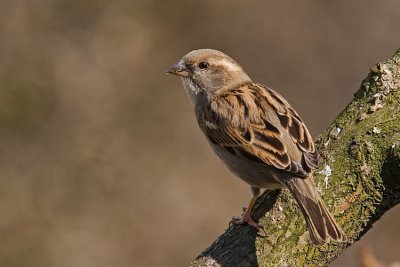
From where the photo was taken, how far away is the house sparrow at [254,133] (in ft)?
16.0

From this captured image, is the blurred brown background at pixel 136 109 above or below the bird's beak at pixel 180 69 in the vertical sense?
above

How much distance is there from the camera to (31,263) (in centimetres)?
1030

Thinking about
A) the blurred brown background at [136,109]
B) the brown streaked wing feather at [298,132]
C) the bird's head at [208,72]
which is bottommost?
the brown streaked wing feather at [298,132]

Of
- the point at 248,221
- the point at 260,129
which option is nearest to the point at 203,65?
the point at 260,129

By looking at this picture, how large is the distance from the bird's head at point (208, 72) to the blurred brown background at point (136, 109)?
458 cm

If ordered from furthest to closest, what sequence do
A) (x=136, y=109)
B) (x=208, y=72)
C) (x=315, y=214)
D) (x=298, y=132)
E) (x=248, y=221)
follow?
(x=136, y=109) < (x=208, y=72) < (x=298, y=132) < (x=248, y=221) < (x=315, y=214)

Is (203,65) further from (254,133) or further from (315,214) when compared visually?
(315,214)

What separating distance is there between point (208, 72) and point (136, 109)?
5.61 meters

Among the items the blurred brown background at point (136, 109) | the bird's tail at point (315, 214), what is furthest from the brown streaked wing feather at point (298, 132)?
the blurred brown background at point (136, 109)

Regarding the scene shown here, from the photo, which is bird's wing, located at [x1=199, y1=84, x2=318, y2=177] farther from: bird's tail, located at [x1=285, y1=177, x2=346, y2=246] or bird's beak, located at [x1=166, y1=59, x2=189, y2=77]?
bird's beak, located at [x1=166, y1=59, x2=189, y2=77]

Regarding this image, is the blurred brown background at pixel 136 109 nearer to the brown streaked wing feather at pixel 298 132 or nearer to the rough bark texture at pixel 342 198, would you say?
the brown streaked wing feather at pixel 298 132

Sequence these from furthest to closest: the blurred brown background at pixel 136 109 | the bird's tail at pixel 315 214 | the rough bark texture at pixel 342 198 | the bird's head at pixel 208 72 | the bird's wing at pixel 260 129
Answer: the blurred brown background at pixel 136 109 < the bird's head at pixel 208 72 < the bird's wing at pixel 260 129 < the rough bark texture at pixel 342 198 < the bird's tail at pixel 315 214

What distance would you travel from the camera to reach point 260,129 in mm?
5578

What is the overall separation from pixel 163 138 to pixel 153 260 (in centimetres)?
200
